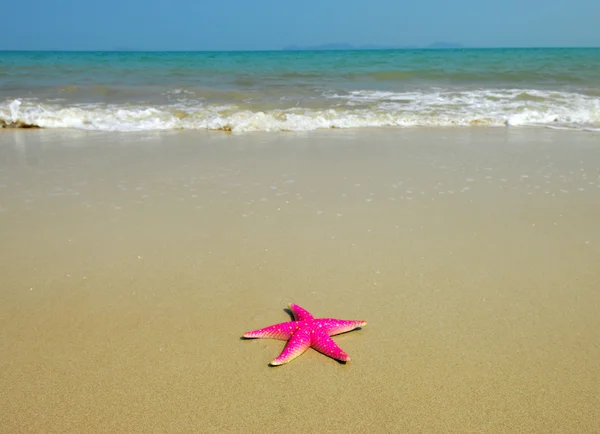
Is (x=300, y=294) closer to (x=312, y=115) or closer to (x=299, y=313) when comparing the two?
(x=299, y=313)

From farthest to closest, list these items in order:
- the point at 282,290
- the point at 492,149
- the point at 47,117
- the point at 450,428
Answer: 1. the point at 47,117
2. the point at 492,149
3. the point at 282,290
4. the point at 450,428

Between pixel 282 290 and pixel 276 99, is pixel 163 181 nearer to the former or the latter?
pixel 282 290

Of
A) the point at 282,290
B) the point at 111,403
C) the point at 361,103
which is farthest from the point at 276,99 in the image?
the point at 111,403

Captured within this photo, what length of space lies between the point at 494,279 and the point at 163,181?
11.2 ft

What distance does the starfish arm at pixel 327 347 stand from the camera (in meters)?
2.46

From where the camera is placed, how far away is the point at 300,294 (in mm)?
3137

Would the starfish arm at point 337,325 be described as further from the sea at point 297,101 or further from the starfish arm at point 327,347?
the sea at point 297,101

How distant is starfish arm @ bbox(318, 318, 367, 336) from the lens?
8.61ft

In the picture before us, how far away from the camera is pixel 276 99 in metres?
12.0

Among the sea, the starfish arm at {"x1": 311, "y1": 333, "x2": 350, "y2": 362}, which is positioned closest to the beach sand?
the starfish arm at {"x1": 311, "y1": 333, "x2": 350, "y2": 362}

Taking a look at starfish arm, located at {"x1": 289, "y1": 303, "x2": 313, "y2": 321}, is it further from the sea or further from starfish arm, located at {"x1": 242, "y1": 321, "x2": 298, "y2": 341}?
the sea

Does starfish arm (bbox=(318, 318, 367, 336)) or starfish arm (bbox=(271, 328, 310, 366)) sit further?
starfish arm (bbox=(318, 318, 367, 336))

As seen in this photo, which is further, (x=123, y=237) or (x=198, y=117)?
(x=198, y=117)

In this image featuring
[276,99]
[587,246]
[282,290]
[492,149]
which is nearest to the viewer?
[282,290]
